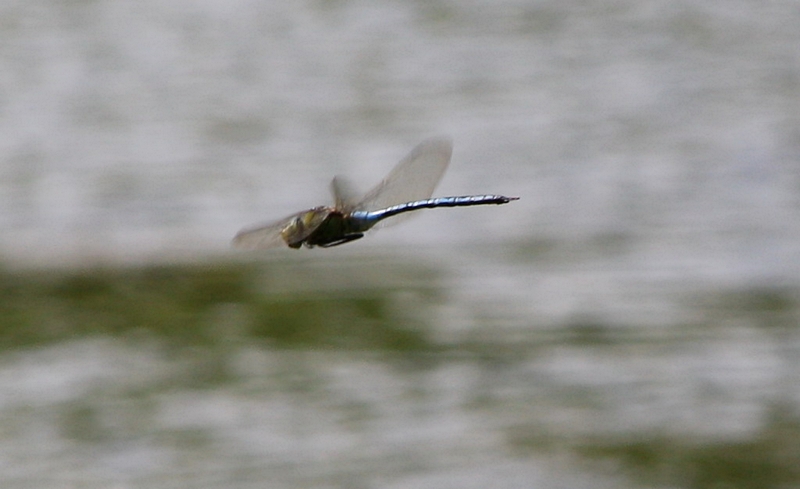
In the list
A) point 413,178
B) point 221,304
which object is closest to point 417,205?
point 413,178

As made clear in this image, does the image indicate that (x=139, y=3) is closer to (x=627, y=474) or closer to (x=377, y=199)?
(x=627, y=474)

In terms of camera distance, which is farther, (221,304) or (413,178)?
(221,304)

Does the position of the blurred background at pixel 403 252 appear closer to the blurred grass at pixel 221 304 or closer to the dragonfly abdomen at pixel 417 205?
the blurred grass at pixel 221 304

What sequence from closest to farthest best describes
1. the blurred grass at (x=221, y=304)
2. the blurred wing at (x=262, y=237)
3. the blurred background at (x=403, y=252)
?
the blurred wing at (x=262, y=237)
the blurred background at (x=403, y=252)
the blurred grass at (x=221, y=304)

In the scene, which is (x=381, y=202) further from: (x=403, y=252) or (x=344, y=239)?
(x=403, y=252)

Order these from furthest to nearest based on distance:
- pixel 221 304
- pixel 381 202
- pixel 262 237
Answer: pixel 221 304 < pixel 381 202 < pixel 262 237

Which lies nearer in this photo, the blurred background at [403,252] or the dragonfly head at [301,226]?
the dragonfly head at [301,226]

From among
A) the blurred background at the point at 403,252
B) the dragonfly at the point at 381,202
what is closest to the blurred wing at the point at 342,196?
the dragonfly at the point at 381,202
